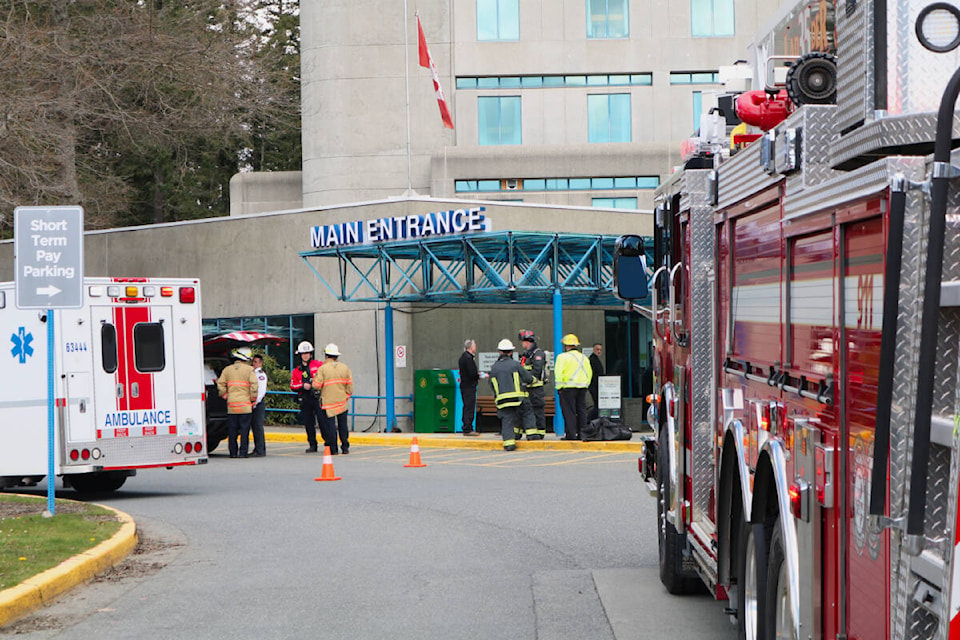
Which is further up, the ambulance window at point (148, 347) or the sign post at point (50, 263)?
the sign post at point (50, 263)

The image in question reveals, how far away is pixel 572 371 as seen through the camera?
869 inches

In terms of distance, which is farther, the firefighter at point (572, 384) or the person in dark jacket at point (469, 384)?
the person in dark jacket at point (469, 384)

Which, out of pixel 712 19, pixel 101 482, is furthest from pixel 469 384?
pixel 712 19

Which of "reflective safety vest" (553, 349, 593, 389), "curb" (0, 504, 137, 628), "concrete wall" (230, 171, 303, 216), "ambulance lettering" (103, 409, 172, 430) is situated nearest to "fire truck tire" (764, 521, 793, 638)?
"curb" (0, 504, 137, 628)

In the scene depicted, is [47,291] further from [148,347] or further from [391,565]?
[391,565]

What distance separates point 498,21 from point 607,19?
324 cm

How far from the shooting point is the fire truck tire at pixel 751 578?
574cm

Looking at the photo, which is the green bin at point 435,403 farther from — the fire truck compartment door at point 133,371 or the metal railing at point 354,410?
the fire truck compartment door at point 133,371

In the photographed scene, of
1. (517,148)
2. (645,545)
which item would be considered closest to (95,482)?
(645,545)

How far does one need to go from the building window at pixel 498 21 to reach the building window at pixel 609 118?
308 centimetres

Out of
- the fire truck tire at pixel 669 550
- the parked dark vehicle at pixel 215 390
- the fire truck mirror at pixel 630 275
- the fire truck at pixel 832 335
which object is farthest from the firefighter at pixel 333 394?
the fire truck at pixel 832 335

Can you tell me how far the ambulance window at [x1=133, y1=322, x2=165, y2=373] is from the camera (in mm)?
16125

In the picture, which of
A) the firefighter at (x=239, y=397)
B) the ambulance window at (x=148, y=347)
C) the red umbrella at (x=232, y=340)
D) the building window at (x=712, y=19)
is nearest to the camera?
the ambulance window at (x=148, y=347)

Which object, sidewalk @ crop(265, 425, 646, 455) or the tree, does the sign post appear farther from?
the tree
